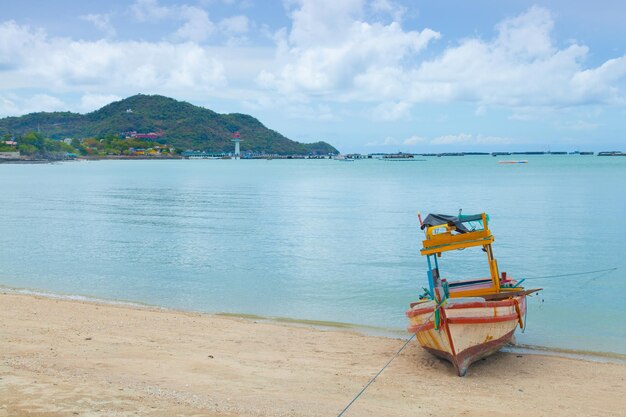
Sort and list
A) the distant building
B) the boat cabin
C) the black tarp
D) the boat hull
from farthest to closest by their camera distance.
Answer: the distant building
the black tarp
the boat cabin
the boat hull

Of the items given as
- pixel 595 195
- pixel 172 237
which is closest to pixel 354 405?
pixel 172 237

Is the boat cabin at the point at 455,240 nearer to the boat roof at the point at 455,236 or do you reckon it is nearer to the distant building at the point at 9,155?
the boat roof at the point at 455,236

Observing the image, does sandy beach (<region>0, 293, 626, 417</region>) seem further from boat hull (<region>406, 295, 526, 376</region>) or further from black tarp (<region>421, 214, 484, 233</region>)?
black tarp (<region>421, 214, 484, 233</region>)

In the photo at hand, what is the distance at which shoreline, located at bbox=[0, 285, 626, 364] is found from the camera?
601 inches

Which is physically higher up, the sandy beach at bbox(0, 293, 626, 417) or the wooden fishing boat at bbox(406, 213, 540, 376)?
the wooden fishing boat at bbox(406, 213, 540, 376)

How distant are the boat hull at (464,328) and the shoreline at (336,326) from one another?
76.4 inches

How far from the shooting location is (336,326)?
17906 mm

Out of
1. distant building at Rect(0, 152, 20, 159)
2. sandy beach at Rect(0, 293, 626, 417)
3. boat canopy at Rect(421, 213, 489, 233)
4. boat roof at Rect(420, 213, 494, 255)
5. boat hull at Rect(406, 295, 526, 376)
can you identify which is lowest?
sandy beach at Rect(0, 293, 626, 417)

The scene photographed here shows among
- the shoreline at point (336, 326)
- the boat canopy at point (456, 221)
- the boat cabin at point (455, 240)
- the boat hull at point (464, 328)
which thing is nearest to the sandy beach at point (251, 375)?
the boat hull at point (464, 328)

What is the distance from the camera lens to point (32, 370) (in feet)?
38.3

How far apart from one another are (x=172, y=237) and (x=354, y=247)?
10584mm

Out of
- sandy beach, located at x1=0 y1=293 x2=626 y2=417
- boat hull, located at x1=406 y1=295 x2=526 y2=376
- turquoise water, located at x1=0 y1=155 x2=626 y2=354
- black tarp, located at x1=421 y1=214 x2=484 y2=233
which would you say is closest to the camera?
sandy beach, located at x1=0 y1=293 x2=626 y2=417

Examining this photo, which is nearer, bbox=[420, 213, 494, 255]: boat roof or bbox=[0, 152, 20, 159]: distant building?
bbox=[420, 213, 494, 255]: boat roof

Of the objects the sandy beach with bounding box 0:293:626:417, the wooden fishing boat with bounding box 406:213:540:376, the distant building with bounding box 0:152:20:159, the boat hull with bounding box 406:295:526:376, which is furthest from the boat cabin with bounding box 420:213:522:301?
the distant building with bounding box 0:152:20:159
